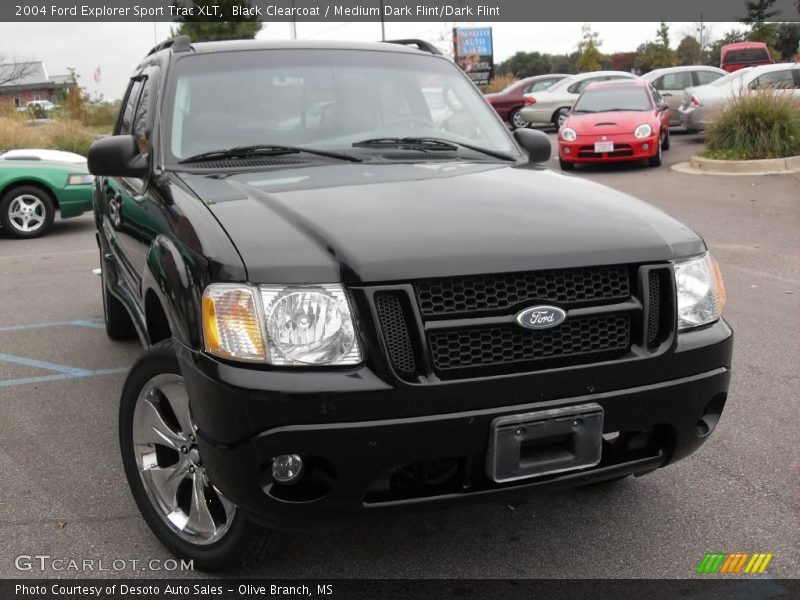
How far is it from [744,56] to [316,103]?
1275 inches

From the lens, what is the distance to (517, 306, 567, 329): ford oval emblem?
8.36 ft

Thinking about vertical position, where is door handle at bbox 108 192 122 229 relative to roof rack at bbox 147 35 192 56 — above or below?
below

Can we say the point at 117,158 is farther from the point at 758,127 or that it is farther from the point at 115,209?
the point at 758,127

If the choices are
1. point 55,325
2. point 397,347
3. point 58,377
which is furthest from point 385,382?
point 55,325

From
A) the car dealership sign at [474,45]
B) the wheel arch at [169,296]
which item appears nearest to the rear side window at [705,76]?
the wheel arch at [169,296]

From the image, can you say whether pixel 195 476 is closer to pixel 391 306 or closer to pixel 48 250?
pixel 391 306

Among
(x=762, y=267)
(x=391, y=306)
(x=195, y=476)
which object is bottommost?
(x=762, y=267)

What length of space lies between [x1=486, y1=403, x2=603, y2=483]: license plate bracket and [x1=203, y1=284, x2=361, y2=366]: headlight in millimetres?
490

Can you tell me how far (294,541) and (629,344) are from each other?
1420 mm

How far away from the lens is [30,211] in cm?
1119

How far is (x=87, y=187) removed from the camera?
11.4 meters

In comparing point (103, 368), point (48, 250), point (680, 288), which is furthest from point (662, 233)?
point (48, 250)

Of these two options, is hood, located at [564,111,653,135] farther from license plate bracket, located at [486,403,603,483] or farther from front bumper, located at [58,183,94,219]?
license plate bracket, located at [486,403,603,483]

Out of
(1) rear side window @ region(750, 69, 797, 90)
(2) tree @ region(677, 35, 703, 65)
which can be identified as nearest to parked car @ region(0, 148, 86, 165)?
(1) rear side window @ region(750, 69, 797, 90)
